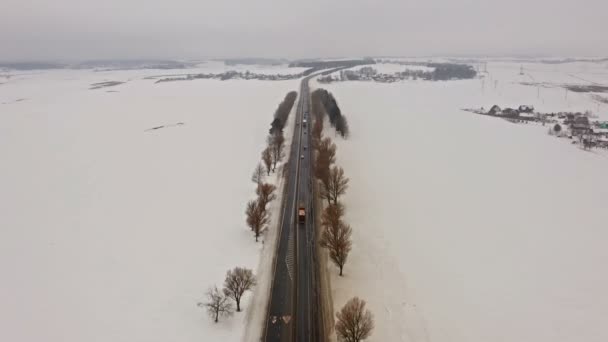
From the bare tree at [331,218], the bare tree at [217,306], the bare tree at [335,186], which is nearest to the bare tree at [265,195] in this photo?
the bare tree at [335,186]

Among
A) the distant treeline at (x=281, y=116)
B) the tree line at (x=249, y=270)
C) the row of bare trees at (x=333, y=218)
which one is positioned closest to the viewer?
the tree line at (x=249, y=270)

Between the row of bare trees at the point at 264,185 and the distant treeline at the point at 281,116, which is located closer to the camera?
the row of bare trees at the point at 264,185

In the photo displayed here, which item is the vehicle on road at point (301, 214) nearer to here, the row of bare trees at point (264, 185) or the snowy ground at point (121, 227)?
the row of bare trees at point (264, 185)

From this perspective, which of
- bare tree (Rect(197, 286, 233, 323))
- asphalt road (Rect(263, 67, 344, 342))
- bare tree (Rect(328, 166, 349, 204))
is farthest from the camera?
bare tree (Rect(328, 166, 349, 204))

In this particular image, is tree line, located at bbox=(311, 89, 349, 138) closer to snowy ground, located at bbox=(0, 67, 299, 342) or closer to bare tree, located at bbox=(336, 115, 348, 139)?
bare tree, located at bbox=(336, 115, 348, 139)

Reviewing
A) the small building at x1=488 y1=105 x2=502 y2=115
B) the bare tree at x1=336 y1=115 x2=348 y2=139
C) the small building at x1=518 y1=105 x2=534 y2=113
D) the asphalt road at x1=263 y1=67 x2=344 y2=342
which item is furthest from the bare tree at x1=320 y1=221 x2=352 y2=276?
the small building at x1=518 y1=105 x2=534 y2=113

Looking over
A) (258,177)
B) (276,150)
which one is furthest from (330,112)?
(258,177)

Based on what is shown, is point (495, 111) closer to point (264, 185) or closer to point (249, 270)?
point (264, 185)
